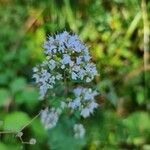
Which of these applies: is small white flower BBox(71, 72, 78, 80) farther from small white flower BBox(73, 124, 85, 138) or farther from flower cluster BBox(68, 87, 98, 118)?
small white flower BBox(73, 124, 85, 138)

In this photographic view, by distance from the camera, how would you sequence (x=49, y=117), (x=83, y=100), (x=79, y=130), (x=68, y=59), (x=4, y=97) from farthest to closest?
1. (x=4, y=97)
2. (x=79, y=130)
3. (x=49, y=117)
4. (x=83, y=100)
5. (x=68, y=59)

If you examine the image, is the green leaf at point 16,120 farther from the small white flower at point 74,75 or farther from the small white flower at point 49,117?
the small white flower at point 74,75

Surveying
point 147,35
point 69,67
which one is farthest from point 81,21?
point 69,67

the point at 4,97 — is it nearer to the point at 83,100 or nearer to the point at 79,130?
the point at 79,130

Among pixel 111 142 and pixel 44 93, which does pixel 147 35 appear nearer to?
pixel 111 142

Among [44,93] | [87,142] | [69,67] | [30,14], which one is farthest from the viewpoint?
[30,14]

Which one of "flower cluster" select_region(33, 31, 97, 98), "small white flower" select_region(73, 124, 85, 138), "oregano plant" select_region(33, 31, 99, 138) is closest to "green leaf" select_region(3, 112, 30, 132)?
"small white flower" select_region(73, 124, 85, 138)

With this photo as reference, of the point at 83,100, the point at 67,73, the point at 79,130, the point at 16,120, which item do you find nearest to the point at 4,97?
the point at 16,120
